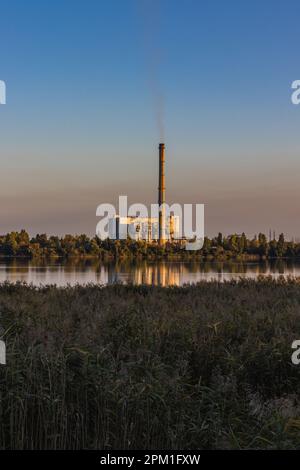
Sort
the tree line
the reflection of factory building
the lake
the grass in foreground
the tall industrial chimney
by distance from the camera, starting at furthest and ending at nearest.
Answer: the reflection of factory building < the tree line < the tall industrial chimney < the lake < the grass in foreground

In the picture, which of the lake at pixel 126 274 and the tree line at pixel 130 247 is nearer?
the lake at pixel 126 274

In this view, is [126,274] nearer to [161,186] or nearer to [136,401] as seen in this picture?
[161,186]

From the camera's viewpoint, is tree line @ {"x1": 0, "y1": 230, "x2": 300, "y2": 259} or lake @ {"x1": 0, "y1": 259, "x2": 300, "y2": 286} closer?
lake @ {"x1": 0, "y1": 259, "x2": 300, "y2": 286}

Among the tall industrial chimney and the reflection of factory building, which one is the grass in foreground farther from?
the reflection of factory building

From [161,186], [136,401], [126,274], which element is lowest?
[126,274]

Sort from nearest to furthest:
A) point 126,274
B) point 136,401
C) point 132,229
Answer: point 136,401, point 126,274, point 132,229

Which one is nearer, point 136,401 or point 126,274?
point 136,401

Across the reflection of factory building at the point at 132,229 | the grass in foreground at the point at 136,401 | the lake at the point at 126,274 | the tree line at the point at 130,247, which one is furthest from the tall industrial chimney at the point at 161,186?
the grass in foreground at the point at 136,401

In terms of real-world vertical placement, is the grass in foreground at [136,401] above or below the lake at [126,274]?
above

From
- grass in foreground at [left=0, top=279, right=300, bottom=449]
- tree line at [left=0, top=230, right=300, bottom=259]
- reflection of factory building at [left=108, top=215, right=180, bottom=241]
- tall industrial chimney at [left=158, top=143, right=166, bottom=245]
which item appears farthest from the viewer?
reflection of factory building at [left=108, top=215, right=180, bottom=241]

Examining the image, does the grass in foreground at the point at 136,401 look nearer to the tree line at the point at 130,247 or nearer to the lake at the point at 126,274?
the lake at the point at 126,274

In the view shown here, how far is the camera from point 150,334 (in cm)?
897

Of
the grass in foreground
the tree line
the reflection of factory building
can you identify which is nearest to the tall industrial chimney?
the tree line

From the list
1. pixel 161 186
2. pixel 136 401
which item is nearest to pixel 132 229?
pixel 161 186
